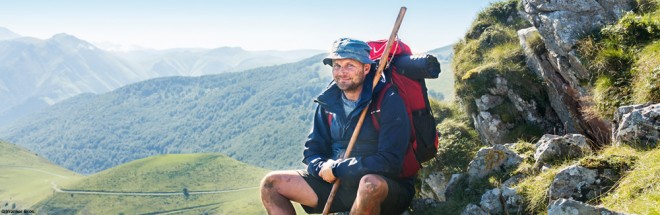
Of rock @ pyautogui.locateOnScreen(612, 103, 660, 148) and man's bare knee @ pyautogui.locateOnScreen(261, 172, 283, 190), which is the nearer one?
rock @ pyautogui.locateOnScreen(612, 103, 660, 148)

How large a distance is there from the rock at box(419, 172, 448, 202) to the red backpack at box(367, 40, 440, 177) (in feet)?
12.2

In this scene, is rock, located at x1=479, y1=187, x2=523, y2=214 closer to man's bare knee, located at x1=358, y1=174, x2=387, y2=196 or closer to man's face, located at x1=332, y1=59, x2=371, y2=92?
man's bare knee, located at x1=358, y1=174, x2=387, y2=196

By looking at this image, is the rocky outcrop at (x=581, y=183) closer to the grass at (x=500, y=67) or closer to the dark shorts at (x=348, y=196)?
the dark shorts at (x=348, y=196)

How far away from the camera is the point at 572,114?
1209 cm

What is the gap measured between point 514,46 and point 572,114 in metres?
4.30

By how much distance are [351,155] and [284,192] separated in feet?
4.18

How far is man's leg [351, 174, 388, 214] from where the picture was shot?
7277 mm

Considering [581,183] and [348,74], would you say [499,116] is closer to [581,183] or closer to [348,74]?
[581,183]

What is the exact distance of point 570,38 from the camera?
37.3 ft

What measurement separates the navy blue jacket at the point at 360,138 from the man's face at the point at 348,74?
0.17 metres

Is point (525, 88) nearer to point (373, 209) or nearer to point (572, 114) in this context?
point (572, 114)

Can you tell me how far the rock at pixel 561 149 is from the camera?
28.5ft

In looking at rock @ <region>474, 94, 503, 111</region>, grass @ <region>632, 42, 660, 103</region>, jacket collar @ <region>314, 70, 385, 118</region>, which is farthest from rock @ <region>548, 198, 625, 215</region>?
rock @ <region>474, 94, 503, 111</region>

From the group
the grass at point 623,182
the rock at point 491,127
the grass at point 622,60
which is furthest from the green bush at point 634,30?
the rock at point 491,127
